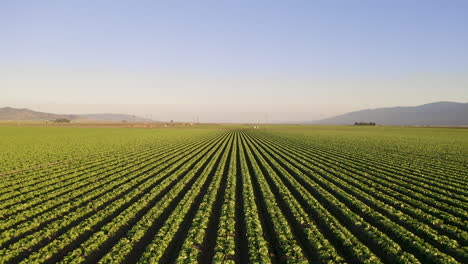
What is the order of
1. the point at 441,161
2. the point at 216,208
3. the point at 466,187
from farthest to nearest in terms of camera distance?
the point at 441,161 → the point at 466,187 → the point at 216,208

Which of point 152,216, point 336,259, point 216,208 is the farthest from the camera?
point 216,208

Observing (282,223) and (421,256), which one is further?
(282,223)

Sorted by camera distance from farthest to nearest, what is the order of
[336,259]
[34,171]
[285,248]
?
1. [34,171]
2. [285,248]
3. [336,259]

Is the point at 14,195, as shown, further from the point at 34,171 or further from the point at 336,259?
the point at 336,259

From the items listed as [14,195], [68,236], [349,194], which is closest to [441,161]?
[349,194]

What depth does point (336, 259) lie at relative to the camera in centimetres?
896

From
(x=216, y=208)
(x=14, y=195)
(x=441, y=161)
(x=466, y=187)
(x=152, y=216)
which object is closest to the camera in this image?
(x=152, y=216)

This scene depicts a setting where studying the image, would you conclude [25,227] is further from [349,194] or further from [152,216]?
[349,194]

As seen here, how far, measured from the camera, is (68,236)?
10.6 meters

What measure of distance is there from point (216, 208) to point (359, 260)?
7.76m

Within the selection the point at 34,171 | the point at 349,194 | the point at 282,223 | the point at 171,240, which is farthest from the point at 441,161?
the point at 34,171

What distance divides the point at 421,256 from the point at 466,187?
12.9 m

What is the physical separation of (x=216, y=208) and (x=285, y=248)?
18.3 ft

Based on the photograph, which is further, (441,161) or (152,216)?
(441,161)
